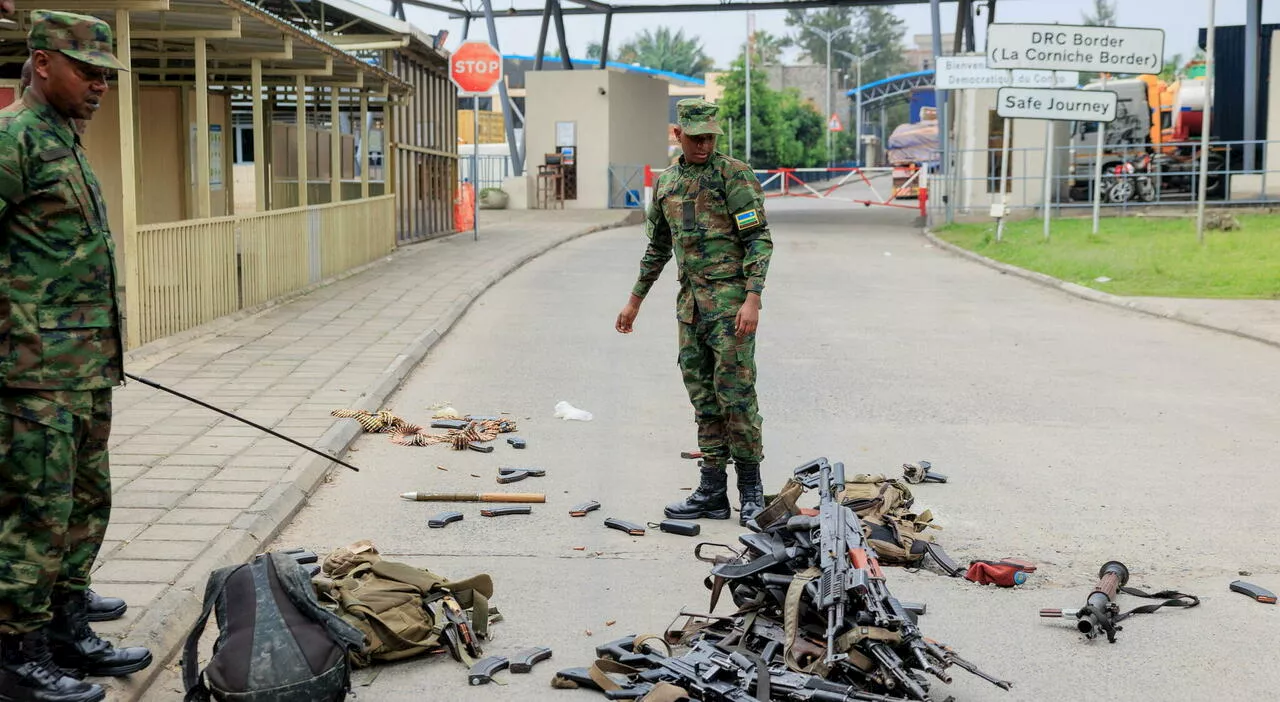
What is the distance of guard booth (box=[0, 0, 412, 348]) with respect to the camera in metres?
11.5

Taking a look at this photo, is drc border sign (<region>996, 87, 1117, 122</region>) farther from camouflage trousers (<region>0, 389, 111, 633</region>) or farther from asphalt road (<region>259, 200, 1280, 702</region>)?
camouflage trousers (<region>0, 389, 111, 633</region>)

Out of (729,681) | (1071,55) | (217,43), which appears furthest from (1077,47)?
(729,681)

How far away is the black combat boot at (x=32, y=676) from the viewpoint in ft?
13.3

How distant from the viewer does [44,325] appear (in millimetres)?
4074

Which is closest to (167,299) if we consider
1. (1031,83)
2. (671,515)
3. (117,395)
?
(117,395)

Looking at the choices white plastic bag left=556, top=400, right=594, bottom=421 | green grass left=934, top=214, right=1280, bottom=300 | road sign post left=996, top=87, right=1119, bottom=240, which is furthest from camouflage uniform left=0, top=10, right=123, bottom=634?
road sign post left=996, top=87, right=1119, bottom=240

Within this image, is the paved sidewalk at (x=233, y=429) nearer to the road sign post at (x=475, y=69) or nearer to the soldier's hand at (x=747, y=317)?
the soldier's hand at (x=747, y=317)

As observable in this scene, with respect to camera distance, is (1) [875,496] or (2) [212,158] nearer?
(1) [875,496]

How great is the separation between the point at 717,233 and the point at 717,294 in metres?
0.30

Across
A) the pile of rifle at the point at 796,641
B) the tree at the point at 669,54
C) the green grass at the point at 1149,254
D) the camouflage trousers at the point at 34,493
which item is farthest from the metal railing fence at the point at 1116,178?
the tree at the point at 669,54

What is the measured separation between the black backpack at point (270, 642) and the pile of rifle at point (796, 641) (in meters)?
0.83

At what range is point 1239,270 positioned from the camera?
61.9ft

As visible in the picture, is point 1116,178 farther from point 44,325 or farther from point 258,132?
point 44,325

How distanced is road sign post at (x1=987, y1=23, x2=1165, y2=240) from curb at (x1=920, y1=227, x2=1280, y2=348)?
A: 2709 millimetres
